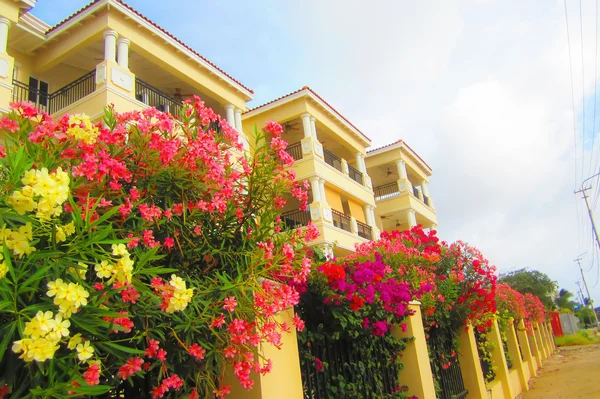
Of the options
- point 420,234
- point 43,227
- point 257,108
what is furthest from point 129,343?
point 257,108

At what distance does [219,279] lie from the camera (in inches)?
124

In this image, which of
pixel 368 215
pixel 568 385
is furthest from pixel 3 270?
pixel 368 215

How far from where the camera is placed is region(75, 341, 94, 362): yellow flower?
2047 mm

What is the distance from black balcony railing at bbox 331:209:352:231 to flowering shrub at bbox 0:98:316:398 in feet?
55.3

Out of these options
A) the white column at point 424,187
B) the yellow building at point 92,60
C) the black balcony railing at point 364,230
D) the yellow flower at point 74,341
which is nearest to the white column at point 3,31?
the yellow building at point 92,60

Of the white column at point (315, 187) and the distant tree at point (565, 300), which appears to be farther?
the distant tree at point (565, 300)

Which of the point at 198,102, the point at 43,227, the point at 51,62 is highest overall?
the point at 51,62

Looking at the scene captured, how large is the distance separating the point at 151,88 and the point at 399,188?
660 inches

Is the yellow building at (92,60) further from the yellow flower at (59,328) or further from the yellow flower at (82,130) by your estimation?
the yellow flower at (59,328)

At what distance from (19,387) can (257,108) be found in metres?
19.9

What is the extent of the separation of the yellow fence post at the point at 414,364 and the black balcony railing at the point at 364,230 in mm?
15844

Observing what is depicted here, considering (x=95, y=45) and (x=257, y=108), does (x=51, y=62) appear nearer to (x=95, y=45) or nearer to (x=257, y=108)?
(x=95, y=45)

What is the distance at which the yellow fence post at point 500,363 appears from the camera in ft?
37.9

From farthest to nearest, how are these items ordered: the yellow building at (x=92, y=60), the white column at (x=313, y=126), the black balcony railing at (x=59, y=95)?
the white column at (x=313, y=126) → the black balcony railing at (x=59, y=95) → the yellow building at (x=92, y=60)
